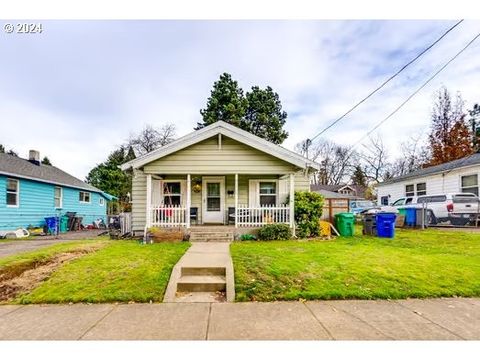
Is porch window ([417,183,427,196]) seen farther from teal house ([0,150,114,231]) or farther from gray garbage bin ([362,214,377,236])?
teal house ([0,150,114,231])

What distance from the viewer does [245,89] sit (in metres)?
30.2

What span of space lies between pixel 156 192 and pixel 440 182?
56.5 feet

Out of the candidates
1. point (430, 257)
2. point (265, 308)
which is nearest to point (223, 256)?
point (265, 308)

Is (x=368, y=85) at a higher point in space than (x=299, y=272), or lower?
higher

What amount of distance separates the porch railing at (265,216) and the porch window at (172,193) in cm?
319

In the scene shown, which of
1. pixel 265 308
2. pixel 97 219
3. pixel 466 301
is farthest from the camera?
pixel 97 219

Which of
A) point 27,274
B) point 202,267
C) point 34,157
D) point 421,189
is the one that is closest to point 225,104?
point 34,157

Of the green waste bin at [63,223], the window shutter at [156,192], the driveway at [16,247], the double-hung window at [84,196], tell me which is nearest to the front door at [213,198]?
the window shutter at [156,192]

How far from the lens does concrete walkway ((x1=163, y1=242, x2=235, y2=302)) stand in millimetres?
4695

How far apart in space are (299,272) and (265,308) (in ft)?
5.05

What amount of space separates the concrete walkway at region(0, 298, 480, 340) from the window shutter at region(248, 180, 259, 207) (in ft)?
26.4

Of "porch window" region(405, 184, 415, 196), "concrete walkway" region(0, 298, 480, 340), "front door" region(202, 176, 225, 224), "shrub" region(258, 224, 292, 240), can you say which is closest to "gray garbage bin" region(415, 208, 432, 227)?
"porch window" region(405, 184, 415, 196)

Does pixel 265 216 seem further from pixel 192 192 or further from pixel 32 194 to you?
pixel 32 194

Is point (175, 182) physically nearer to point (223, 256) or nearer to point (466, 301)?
point (223, 256)
